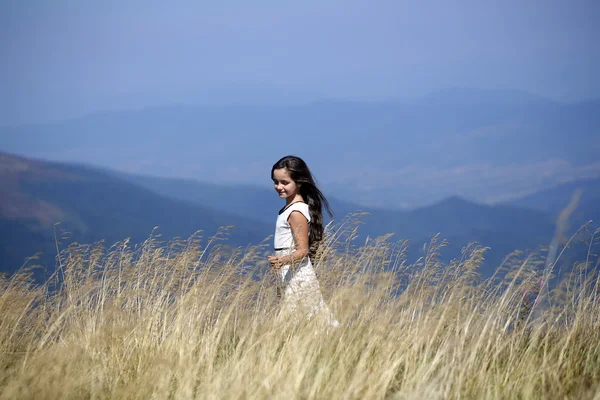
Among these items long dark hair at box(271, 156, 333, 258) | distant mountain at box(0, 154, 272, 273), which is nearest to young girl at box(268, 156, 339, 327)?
long dark hair at box(271, 156, 333, 258)

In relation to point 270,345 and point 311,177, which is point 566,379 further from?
point 311,177

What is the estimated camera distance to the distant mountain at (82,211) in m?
47.1

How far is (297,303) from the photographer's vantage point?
3217mm

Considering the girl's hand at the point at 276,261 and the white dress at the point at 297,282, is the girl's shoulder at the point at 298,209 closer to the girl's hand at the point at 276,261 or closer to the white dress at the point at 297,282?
the white dress at the point at 297,282

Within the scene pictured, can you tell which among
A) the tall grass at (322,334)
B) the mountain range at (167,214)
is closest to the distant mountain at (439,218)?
the mountain range at (167,214)

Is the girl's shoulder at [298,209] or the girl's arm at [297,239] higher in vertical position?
the girl's shoulder at [298,209]

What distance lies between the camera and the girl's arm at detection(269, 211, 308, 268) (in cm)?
336

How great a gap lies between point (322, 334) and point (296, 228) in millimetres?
642

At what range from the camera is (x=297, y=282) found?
134 inches

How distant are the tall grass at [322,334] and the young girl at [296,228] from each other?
8 cm

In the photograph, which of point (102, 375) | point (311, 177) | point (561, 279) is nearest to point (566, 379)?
point (561, 279)

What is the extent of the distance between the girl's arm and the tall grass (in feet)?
0.40

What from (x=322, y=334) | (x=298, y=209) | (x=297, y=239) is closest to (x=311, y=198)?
(x=298, y=209)

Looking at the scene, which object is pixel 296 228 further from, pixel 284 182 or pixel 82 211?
pixel 82 211
